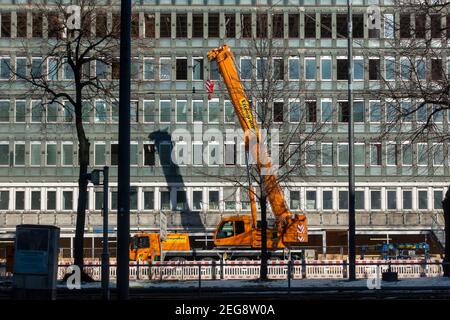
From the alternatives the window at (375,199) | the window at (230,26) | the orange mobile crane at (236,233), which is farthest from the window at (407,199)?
the orange mobile crane at (236,233)

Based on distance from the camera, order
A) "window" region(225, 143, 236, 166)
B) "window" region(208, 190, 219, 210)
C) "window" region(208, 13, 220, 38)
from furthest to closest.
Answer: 1. "window" region(208, 190, 219, 210)
2. "window" region(208, 13, 220, 38)
3. "window" region(225, 143, 236, 166)

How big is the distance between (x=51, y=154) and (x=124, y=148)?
51678 millimetres

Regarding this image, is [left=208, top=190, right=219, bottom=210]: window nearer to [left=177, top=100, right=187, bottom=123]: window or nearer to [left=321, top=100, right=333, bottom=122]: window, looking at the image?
[left=177, top=100, right=187, bottom=123]: window

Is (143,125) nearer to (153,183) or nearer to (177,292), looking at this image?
(153,183)

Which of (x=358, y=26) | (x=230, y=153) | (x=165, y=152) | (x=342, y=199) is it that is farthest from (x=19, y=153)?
(x=358, y=26)

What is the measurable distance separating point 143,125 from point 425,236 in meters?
23.1

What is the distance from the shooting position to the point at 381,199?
65.1 meters

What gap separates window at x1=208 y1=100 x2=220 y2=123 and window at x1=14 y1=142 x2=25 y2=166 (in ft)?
47.9

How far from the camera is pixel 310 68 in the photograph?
209ft

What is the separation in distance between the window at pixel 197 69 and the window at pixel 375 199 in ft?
53.1

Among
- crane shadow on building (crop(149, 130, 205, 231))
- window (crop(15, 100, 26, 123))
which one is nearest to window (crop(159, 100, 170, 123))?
crane shadow on building (crop(149, 130, 205, 231))

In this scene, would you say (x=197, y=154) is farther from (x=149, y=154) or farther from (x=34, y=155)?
(x=34, y=155)

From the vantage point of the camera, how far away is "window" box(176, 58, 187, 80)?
63344 mm
